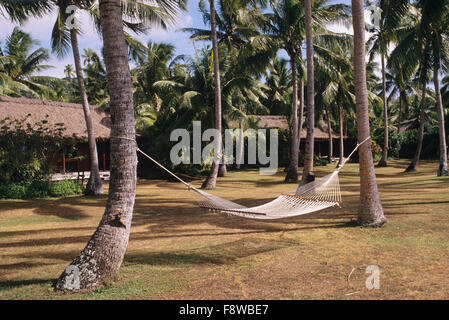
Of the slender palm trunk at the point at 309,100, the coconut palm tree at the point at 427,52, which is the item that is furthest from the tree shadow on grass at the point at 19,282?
the coconut palm tree at the point at 427,52

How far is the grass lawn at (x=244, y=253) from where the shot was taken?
322 centimetres

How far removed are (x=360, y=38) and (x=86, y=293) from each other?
16.3 feet

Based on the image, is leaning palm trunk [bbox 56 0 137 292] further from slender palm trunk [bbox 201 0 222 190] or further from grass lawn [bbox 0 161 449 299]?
slender palm trunk [bbox 201 0 222 190]

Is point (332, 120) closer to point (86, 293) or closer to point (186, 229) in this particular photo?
point (186, 229)

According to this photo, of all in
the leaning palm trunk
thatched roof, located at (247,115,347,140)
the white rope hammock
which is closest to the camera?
the leaning palm trunk

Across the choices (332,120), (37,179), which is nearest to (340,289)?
(37,179)

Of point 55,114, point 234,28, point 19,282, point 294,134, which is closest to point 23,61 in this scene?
point 55,114

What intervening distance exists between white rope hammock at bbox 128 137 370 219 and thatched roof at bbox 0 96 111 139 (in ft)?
29.9

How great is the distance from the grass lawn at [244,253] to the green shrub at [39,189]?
70.2 inches

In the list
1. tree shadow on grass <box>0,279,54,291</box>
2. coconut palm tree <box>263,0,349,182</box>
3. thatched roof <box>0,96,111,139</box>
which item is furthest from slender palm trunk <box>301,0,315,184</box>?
thatched roof <box>0,96,111,139</box>

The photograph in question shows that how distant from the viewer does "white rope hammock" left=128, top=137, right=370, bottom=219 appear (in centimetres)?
480

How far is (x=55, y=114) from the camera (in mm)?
14156
